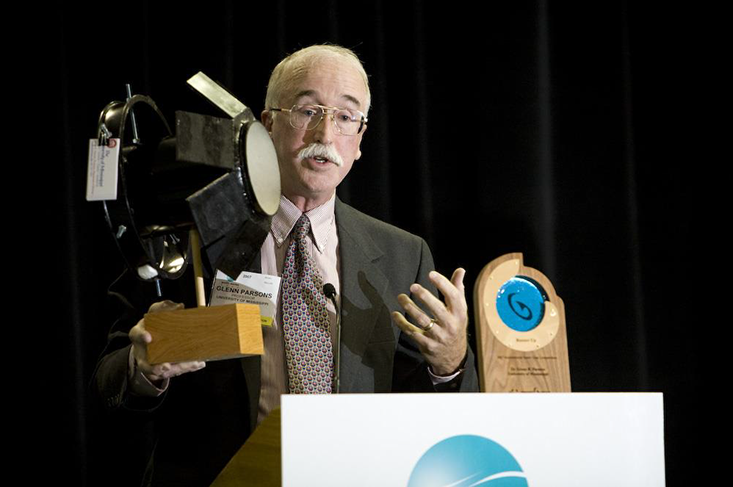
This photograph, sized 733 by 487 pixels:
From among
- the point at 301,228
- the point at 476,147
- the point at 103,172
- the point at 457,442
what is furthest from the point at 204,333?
the point at 476,147

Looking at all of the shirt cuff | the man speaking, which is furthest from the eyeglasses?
the shirt cuff

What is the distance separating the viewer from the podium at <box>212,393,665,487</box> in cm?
116

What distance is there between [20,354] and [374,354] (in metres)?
1.22

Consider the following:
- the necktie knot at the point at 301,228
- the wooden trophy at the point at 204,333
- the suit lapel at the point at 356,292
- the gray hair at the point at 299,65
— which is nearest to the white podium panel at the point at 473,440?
the wooden trophy at the point at 204,333

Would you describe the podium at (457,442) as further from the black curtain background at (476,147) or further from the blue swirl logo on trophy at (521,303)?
the black curtain background at (476,147)

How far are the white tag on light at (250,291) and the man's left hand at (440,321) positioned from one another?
292 mm

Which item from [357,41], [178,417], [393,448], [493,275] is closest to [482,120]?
[357,41]

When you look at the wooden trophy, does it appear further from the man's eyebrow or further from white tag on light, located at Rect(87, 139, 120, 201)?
the man's eyebrow

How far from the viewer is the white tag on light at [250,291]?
→ 5.63 feet

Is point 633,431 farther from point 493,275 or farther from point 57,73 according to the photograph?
point 57,73

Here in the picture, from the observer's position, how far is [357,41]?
2.58 metres

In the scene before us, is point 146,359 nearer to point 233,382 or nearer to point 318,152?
point 233,382

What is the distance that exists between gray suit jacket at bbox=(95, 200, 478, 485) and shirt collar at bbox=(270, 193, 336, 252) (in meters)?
0.07

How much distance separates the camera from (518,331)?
179 cm
